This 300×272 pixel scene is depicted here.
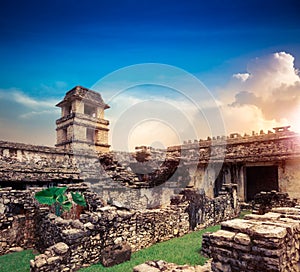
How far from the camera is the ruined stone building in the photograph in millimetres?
12898

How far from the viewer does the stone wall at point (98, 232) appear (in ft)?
20.4

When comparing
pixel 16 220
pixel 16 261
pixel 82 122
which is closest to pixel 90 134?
pixel 82 122

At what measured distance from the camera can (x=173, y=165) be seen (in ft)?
58.8

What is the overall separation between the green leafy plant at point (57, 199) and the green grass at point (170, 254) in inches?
153

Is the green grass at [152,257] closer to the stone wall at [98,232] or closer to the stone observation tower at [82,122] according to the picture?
the stone wall at [98,232]

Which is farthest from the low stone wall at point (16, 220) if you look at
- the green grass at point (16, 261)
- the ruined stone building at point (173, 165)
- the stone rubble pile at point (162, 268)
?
the stone rubble pile at point (162, 268)

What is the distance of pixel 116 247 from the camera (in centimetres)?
698

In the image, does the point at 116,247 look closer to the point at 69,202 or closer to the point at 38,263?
the point at 38,263

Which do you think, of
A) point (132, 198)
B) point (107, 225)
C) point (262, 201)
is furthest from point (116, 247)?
point (262, 201)

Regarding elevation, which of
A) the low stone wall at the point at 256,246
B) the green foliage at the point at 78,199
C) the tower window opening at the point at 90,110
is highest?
the tower window opening at the point at 90,110

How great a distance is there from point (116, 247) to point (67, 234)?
1.47 m

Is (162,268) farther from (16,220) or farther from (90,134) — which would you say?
(90,134)

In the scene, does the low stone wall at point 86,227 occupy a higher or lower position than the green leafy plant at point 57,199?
lower

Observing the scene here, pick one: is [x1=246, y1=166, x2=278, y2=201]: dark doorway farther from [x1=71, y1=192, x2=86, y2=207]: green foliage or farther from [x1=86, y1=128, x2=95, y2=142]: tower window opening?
[x1=86, y1=128, x2=95, y2=142]: tower window opening
